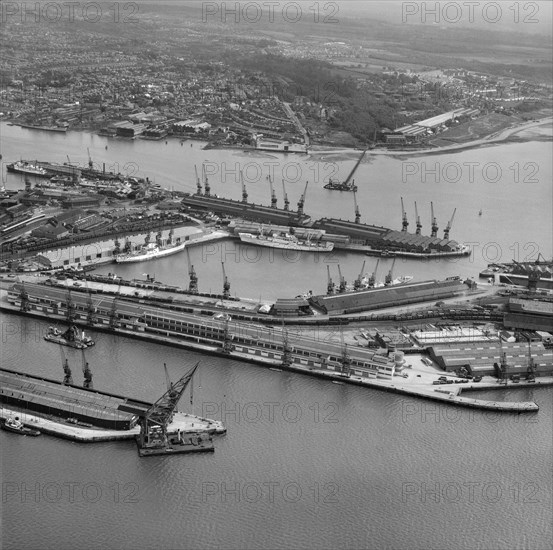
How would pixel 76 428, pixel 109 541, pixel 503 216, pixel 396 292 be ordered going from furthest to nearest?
1. pixel 503 216
2. pixel 396 292
3. pixel 76 428
4. pixel 109 541

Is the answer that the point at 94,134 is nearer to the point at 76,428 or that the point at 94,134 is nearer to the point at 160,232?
the point at 160,232

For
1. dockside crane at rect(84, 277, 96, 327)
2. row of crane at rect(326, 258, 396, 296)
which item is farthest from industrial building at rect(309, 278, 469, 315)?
dockside crane at rect(84, 277, 96, 327)

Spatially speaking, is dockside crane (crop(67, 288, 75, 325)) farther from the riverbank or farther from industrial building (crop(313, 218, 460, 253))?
the riverbank

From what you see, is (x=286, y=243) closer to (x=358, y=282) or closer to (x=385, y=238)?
(x=385, y=238)

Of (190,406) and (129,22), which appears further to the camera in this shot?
(129,22)

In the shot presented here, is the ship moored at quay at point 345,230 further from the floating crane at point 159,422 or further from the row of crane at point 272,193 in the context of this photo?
the floating crane at point 159,422

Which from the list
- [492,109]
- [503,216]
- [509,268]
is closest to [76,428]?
[509,268]

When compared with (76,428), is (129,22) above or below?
above
